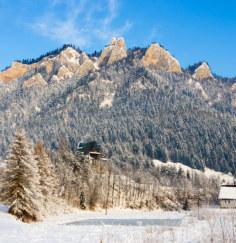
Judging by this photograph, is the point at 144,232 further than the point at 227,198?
No

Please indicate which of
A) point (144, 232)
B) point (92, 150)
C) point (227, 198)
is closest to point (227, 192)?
point (227, 198)

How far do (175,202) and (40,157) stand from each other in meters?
86.2

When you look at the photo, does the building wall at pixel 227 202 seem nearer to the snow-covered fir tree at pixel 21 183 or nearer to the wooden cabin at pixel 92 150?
the snow-covered fir tree at pixel 21 183

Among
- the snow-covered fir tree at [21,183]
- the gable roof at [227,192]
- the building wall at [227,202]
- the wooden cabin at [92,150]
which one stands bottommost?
the snow-covered fir tree at [21,183]

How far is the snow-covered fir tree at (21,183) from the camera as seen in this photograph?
44.9 m

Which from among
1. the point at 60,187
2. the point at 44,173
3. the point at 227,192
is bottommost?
the point at 44,173

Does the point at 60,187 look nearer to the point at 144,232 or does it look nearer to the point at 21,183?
the point at 21,183

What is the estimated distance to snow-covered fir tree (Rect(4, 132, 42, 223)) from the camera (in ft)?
147

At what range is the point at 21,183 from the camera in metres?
45.6

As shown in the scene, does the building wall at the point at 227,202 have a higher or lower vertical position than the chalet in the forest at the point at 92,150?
lower

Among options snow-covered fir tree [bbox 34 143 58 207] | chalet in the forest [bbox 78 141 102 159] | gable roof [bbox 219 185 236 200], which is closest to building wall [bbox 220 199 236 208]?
gable roof [bbox 219 185 236 200]

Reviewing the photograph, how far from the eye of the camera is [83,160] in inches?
4188

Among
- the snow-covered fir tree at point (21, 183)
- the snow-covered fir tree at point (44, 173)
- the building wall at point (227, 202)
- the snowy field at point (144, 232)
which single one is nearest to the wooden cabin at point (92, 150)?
the building wall at point (227, 202)

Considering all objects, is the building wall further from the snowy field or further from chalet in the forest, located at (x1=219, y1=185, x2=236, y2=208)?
the snowy field
